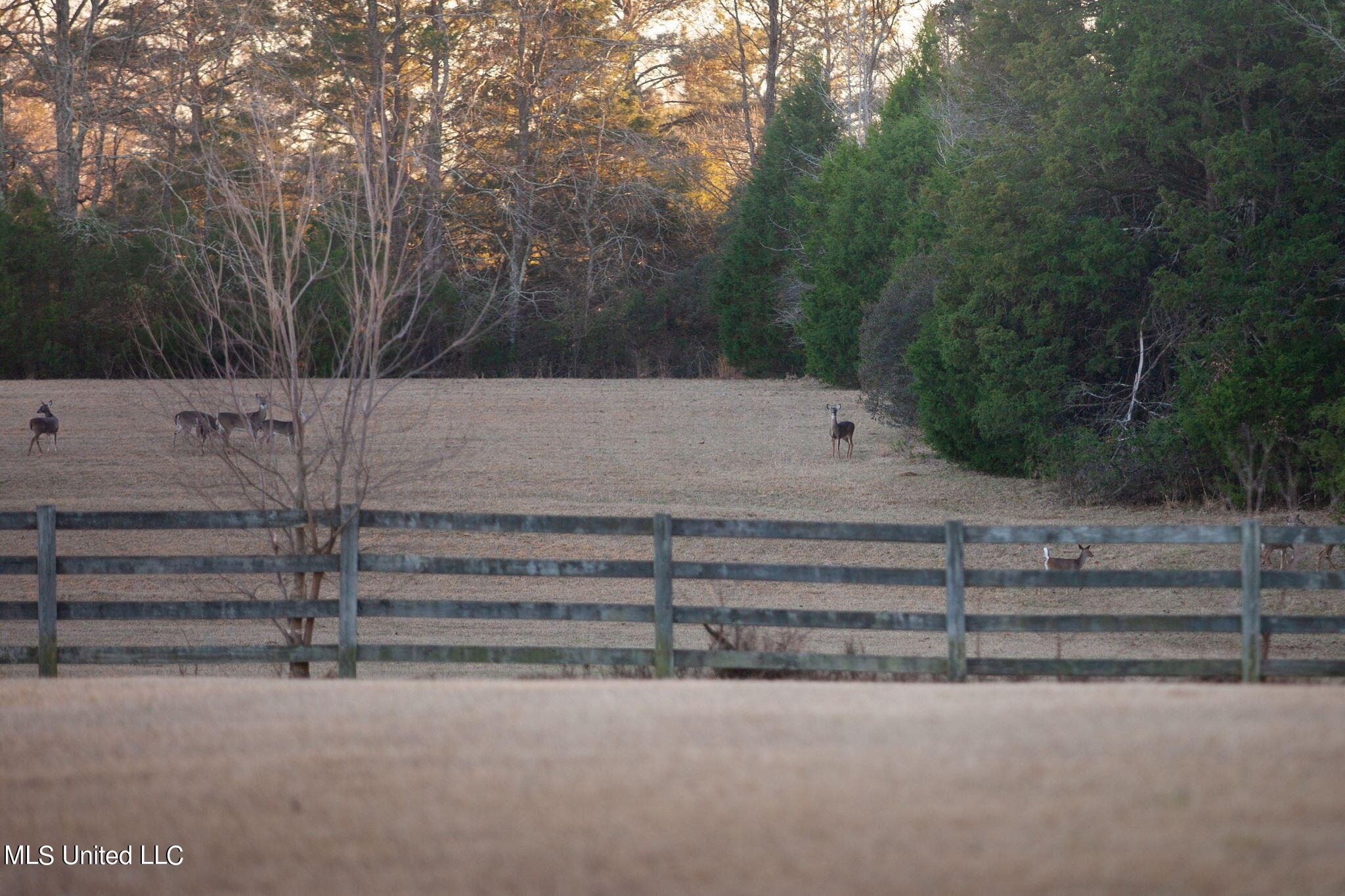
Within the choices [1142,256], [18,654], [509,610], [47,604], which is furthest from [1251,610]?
[1142,256]

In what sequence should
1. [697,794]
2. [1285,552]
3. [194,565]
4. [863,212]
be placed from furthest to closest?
[863,212] → [1285,552] → [194,565] → [697,794]

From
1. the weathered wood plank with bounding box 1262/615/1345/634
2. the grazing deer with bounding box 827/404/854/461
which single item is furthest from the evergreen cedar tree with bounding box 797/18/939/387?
the weathered wood plank with bounding box 1262/615/1345/634

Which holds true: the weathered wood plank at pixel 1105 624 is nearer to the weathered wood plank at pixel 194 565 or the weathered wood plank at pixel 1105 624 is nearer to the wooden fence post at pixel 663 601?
the wooden fence post at pixel 663 601

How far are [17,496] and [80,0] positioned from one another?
2958 centimetres

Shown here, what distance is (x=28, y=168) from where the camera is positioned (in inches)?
1831

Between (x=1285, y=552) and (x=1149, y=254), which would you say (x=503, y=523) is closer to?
(x=1285, y=552)

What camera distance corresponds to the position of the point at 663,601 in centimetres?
880

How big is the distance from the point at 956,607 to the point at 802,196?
33.6m

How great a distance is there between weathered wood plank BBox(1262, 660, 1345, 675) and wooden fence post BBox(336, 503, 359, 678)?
650 cm

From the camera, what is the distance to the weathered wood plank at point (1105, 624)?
8.64 m

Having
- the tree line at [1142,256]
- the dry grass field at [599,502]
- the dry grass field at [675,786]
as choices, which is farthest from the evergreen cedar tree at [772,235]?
the dry grass field at [675,786]

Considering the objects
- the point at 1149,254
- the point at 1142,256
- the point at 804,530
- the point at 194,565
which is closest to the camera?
the point at 804,530

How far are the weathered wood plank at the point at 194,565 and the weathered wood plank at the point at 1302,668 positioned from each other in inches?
267

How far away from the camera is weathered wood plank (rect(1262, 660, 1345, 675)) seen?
8.68m
